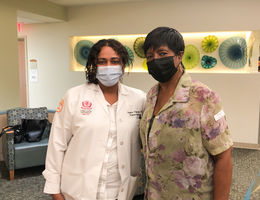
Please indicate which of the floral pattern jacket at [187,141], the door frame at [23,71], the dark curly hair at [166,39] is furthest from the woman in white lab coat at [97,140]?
the door frame at [23,71]

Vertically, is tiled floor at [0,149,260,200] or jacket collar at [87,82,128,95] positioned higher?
jacket collar at [87,82,128,95]

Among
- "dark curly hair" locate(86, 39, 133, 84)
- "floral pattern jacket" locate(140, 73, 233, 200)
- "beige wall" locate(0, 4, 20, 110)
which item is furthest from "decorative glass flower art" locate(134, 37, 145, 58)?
"floral pattern jacket" locate(140, 73, 233, 200)

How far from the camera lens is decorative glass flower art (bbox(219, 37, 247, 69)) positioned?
200 inches

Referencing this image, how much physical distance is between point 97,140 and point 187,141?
0.51m

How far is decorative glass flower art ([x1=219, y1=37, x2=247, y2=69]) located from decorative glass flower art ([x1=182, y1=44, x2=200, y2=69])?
459 millimetres

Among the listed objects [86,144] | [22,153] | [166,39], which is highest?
[166,39]

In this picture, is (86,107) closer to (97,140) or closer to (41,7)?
(97,140)

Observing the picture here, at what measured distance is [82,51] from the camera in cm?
629

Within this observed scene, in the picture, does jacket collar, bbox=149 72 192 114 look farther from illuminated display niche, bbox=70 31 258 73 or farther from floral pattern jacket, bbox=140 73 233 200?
illuminated display niche, bbox=70 31 258 73

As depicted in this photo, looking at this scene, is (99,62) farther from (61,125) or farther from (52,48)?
(52,48)

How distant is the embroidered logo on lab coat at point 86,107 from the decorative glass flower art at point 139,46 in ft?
14.3

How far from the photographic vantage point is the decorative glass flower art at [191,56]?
17.8 ft

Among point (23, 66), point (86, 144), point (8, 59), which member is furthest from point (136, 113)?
point (23, 66)

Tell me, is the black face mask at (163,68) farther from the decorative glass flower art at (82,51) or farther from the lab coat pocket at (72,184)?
the decorative glass flower art at (82,51)
